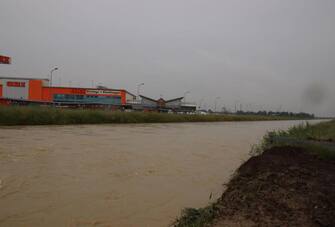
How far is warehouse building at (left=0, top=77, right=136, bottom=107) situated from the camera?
4959 cm

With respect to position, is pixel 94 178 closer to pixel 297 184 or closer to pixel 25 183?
pixel 25 183

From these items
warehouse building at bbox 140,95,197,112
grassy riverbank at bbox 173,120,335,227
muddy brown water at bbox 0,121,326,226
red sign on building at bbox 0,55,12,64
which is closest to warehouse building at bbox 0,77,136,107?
red sign on building at bbox 0,55,12,64

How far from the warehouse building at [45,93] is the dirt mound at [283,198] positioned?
48.2m

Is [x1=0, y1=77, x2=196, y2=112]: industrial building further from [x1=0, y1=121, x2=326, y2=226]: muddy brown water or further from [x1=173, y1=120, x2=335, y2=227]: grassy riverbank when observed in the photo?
[x1=173, y1=120, x2=335, y2=227]: grassy riverbank

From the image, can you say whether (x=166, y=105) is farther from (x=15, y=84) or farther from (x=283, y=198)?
(x=283, y=198)

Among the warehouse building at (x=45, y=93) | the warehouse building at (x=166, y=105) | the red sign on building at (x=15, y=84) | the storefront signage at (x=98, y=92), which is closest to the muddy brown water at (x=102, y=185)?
the warehouse building at (x=45, y=93)

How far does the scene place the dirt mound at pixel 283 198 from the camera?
3.79 meters

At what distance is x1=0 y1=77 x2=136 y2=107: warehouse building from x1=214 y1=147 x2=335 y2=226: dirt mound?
4819 centimetres

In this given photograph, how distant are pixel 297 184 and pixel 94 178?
4644 millimetres

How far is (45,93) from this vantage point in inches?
1989

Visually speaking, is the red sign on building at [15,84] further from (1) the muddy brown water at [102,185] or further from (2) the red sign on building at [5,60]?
(1) the muddy brown water at [102,185]

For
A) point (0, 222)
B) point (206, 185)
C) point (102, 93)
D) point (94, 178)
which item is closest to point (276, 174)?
point (206, 185)

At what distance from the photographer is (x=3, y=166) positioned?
7730mm

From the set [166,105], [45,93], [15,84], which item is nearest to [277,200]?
[45,93]
